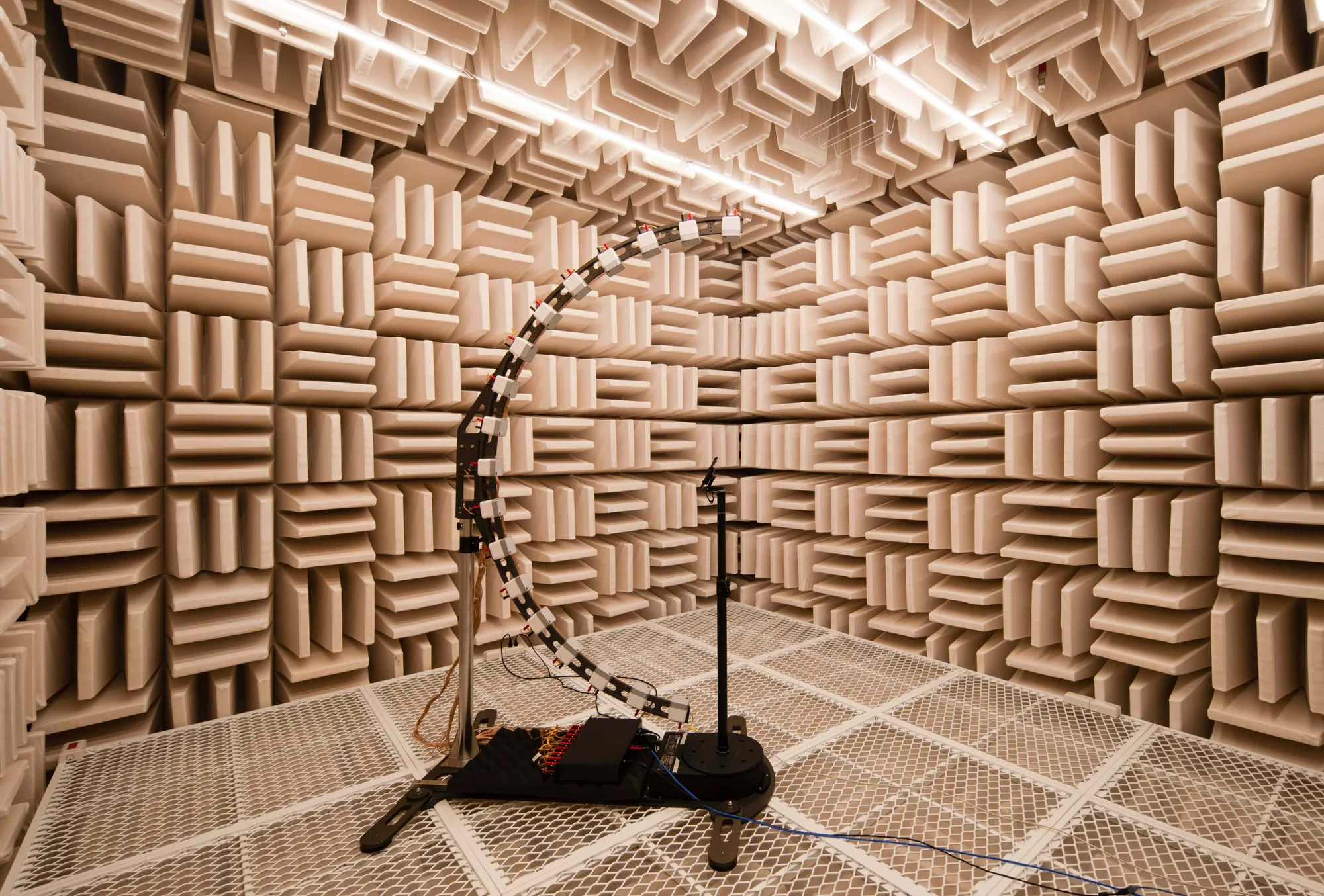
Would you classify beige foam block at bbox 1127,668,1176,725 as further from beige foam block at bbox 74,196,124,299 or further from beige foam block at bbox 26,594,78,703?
beige foam block at bbox 74,196,124,299

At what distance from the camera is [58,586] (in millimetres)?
2385

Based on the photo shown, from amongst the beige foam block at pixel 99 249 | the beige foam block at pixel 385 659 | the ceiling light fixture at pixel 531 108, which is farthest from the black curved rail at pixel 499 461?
the beige foam block at pixel 99 249

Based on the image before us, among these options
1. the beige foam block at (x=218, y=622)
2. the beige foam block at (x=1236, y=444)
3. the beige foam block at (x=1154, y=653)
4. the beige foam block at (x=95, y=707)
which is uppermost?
the beige foam block at (x=1236, y=444)

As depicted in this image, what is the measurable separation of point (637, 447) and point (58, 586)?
2.85m

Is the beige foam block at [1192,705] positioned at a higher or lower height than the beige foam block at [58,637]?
lower

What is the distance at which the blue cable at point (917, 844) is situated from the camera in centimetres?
167

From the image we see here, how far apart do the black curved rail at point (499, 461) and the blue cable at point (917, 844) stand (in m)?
0.32

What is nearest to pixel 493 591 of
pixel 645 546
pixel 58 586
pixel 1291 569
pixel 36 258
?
pixel 645 546

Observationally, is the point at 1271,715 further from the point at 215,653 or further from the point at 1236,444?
the point at 215,653

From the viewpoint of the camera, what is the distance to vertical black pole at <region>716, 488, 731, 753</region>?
204 centimetres

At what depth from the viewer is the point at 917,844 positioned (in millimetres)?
1842

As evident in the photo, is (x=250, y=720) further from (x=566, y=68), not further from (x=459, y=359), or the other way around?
(x=566, y=68)

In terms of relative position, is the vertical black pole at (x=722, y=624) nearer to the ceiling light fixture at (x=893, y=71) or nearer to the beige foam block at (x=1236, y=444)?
the ceiling light fixture at (x=893, y=71)

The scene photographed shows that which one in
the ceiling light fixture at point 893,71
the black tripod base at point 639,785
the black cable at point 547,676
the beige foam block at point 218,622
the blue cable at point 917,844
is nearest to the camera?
the blue cable at point 917,844
